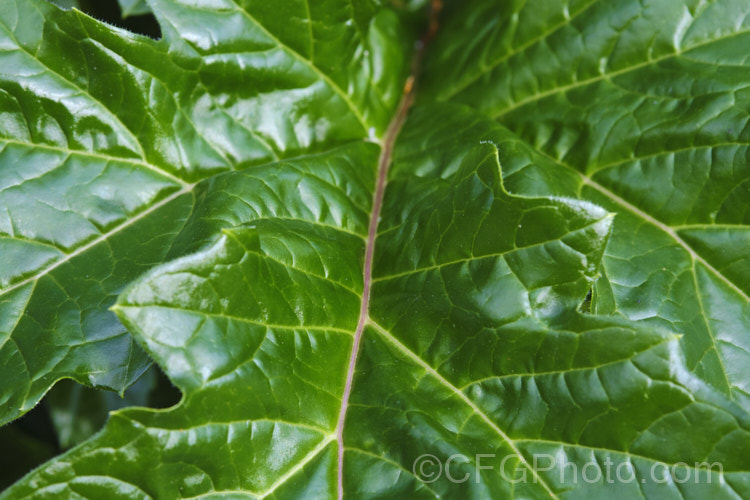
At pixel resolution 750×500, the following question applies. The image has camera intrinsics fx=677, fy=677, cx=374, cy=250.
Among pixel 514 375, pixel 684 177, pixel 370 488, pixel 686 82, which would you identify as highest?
pixel 686 82

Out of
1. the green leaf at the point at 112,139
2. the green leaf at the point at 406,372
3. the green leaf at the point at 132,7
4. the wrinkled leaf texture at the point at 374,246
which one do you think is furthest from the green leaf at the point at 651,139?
the green leaf at the point at 132,7

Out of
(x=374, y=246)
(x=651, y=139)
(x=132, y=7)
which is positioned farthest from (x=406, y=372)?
(x=132, y=7)

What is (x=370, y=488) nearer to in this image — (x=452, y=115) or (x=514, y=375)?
(x=514, y=375)

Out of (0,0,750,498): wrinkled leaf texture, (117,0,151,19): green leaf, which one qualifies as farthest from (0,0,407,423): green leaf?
(117,0,151,19): green leaf

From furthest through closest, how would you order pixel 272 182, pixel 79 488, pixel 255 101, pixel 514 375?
pixel 255 101
pixel 272 182
pixel 514 375
pixel 79 488

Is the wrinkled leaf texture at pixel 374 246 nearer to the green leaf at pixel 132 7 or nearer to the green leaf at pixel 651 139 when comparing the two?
the green leaf at pixel 651 139

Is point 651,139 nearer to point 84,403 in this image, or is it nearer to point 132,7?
point 132,7

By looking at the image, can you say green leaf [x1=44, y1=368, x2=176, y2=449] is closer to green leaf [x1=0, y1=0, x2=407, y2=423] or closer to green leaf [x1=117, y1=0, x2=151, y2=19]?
green leaf [x1=0, y1=0, x2=407, y2=423]

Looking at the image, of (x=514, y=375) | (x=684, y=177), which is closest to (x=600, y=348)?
(x=514, y=375)
